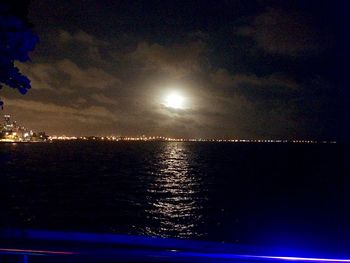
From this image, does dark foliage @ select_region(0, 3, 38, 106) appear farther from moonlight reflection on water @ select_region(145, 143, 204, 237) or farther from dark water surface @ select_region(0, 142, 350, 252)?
moonlight reflection on water @ select_region(145, 143, 204, 237)

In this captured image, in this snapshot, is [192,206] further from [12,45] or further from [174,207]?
[12,45]

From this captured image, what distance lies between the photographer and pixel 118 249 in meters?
2.12

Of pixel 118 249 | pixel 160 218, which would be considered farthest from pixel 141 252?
pixel 160 218

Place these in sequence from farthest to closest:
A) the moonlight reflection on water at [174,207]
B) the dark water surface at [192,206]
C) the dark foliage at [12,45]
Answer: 1. the dark water surface at [192,206]
2. the moonlight reflection on water at [174,207]
3. the dark foliage at [12,45]

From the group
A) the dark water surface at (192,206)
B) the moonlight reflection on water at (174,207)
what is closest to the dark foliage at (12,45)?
the dark water surface at (192,206)

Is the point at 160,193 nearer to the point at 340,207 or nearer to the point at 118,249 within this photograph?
the point at 340,207

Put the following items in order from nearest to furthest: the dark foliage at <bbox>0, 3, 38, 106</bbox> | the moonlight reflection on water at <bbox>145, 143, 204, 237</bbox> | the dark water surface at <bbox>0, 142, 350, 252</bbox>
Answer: the dark foliage at <bbox>0, 3, 38, 106</bbox>, the moonlight reflection on water at <bbox>145, 143, 204, 237</bbox>, the dark water surface at <bbox>0, 142, 350, 252</bbox>

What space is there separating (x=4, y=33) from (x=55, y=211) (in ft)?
117

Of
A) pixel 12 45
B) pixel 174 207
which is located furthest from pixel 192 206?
pixel 12 45

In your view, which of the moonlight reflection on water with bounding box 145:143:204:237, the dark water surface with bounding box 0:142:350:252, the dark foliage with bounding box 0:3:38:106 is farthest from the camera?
the dark water surface with bounding box 0:142:350:252

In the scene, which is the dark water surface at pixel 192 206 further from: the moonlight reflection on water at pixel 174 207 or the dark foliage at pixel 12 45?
the dark foliage at pixel 12 45

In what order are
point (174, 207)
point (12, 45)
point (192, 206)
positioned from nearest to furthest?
1. point (12, 45)
2. point (174, 207)
3. point (192, 206)

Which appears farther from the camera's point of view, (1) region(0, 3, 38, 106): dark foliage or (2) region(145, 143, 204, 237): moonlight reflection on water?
(2) region(145, 143, 204, 237): moonlight reflection on water

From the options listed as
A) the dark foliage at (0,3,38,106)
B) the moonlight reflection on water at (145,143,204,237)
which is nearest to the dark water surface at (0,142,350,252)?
the moonlight reflection on water at (145,143,204,237)
